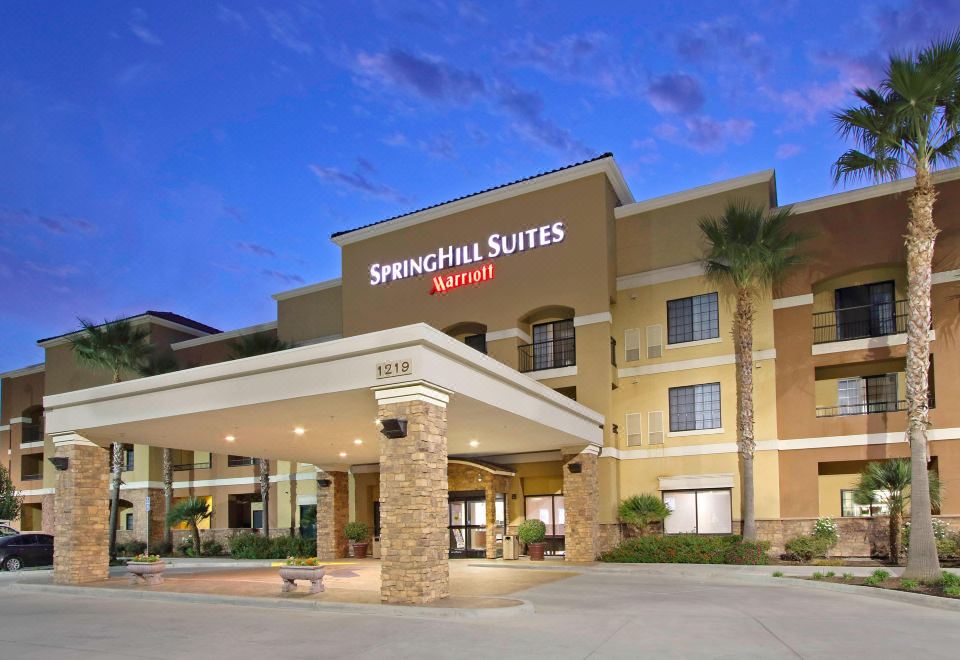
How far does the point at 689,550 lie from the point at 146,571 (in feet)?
50.5

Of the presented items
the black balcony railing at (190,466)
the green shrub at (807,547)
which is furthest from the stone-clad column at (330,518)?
the green shrub at (807,547)

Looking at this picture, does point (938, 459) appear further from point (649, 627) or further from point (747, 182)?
point (649, 627)

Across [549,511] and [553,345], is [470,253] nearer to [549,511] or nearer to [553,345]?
[553,345]

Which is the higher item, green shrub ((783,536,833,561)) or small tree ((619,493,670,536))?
small tree ((619,493,670,536))

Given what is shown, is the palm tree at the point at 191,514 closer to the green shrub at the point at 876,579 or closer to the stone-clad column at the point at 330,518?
the stone-clad column at the point at 330,518

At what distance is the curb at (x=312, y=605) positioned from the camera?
14219mm

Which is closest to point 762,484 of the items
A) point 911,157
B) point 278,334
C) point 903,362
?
point 903,362

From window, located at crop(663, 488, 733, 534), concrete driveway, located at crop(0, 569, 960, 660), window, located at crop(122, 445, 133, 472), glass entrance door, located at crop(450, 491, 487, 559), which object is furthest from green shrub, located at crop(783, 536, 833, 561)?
window, located at crop(122, 445, 133, 472)

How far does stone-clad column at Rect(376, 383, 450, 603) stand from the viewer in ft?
49.4

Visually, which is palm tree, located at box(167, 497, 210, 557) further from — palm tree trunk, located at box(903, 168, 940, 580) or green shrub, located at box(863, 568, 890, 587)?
palm tree trunk, located at box(903, 168, 940, 580)

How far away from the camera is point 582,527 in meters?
26.3

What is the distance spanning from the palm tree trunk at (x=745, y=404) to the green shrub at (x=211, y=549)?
22.3 metres

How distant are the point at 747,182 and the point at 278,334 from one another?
21.9 m

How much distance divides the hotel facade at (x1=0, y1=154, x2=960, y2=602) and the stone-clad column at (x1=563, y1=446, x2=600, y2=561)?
2.8 inches
